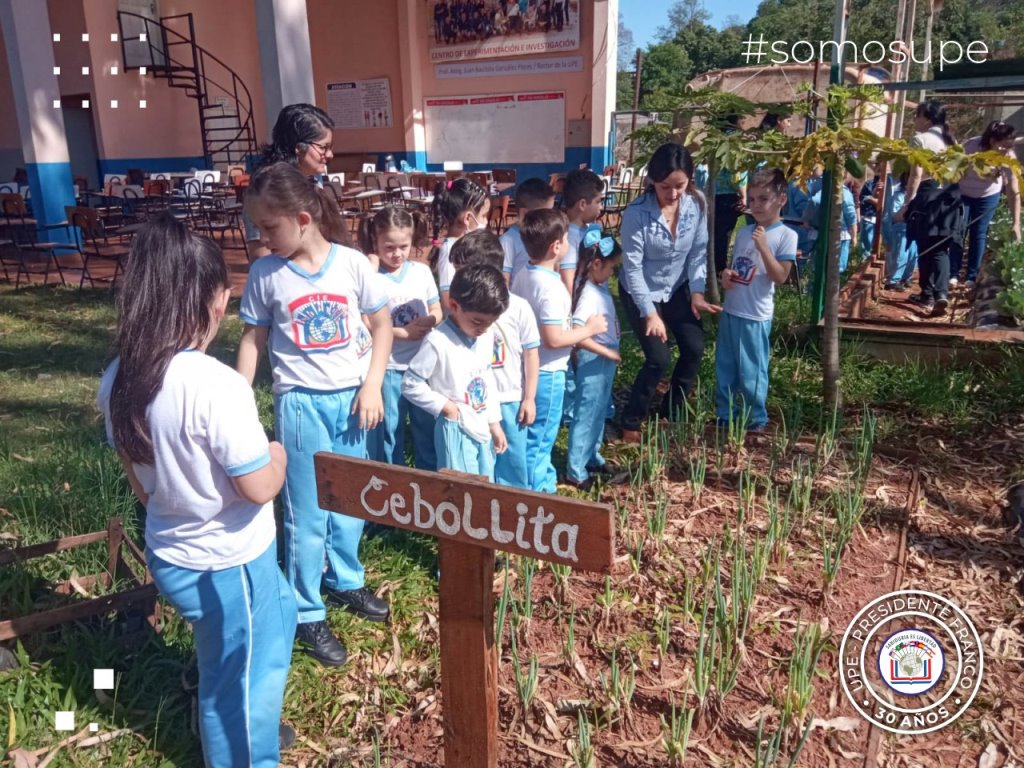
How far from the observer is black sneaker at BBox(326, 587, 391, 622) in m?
2.87

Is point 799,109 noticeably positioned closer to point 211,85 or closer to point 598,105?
point 598,105

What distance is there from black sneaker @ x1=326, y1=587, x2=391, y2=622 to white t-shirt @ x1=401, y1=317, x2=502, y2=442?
2.19ft

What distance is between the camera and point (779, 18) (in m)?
47.8

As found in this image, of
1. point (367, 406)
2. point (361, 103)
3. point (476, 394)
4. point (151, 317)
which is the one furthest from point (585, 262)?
point (361, 103)

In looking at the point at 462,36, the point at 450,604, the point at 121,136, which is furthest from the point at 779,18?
the point at 450,604

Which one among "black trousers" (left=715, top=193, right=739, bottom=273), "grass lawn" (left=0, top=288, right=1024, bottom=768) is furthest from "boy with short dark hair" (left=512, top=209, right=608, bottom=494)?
"black trousers" (left=715, top=193, right=739, bottom=273)

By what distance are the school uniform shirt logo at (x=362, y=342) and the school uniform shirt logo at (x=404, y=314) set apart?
0.66 m

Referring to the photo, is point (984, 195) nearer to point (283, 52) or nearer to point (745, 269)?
point (745, 269)

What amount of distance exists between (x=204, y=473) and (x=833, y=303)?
319 centimetres

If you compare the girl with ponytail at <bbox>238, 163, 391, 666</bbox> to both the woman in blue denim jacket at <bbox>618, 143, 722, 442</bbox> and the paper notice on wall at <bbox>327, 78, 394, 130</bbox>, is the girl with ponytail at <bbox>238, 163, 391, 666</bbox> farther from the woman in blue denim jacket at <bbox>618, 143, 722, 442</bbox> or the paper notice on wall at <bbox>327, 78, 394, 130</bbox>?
the paper notice on wall at <bbox>327, 78, 394, 130</bbox>

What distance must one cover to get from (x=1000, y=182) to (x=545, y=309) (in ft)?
16.8

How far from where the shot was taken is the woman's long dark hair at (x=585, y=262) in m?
3.72

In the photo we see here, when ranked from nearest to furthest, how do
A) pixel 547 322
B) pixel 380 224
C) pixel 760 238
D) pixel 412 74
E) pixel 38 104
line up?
1. pixel 380 224
2. pixel 547 322
3. pixel 760 238
4. pixel 38 104
5. pixel 412 74

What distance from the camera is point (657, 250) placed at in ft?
13.7
